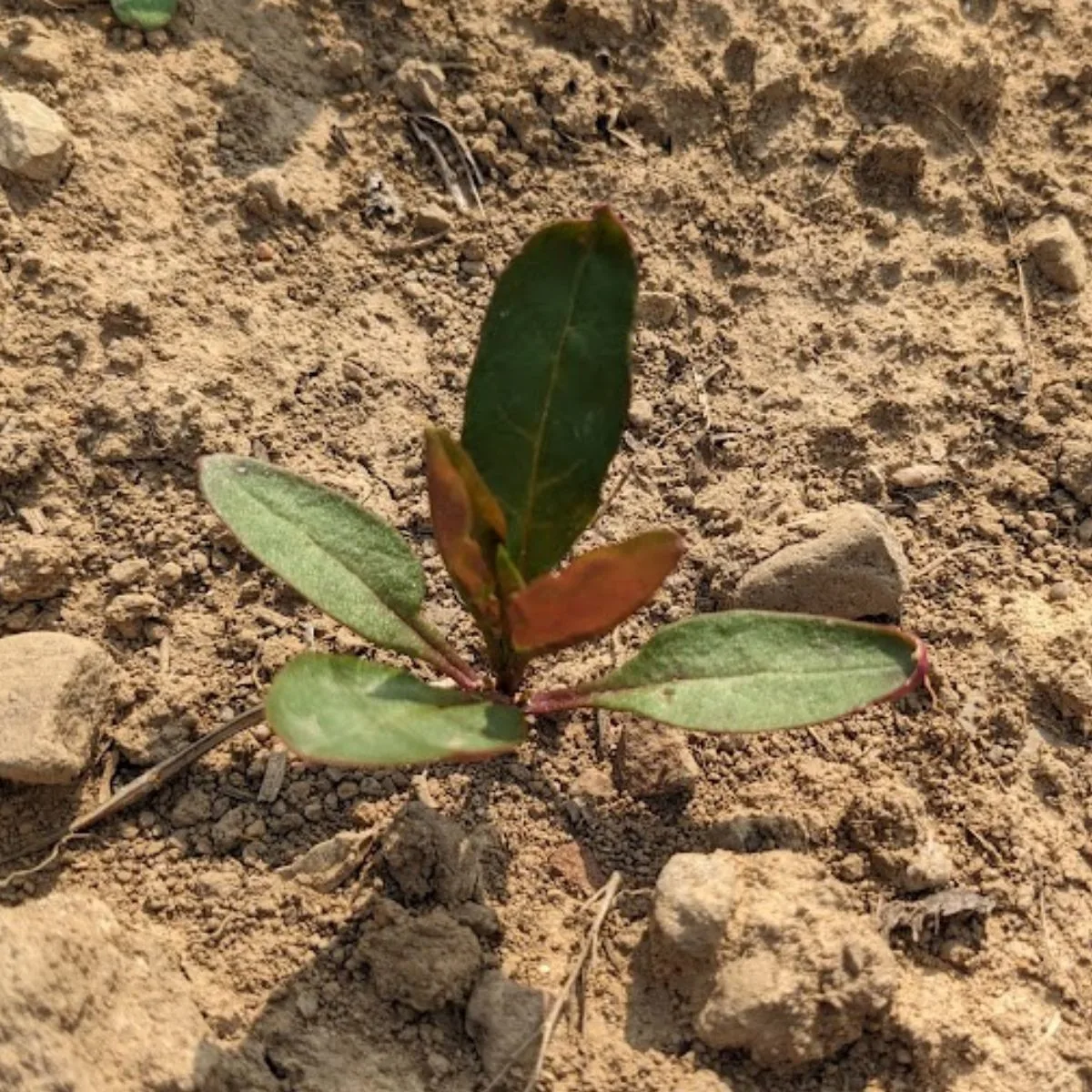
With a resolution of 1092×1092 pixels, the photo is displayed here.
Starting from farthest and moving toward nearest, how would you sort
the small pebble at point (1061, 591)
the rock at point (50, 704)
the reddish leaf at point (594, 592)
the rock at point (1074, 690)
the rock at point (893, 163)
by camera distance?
1. the rock at point (893, 163)
2. the small pebble at point (1061, 591)
3. the rock at point (1074, 690)
4. the rock at point (50, 704)
5. the reddish leaf at point (594, 592)

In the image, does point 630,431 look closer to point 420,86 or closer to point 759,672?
point 759,672

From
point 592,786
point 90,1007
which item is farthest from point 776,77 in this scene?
point 90,1007

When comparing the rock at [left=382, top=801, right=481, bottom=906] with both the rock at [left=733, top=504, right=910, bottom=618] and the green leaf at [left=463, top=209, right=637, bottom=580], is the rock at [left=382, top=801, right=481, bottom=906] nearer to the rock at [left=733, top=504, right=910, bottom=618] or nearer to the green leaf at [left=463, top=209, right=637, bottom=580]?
the green leaf at [left=463, top=209, right=637, bottom=580]

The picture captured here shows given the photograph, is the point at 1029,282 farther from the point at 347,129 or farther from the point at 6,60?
the point at 6,60

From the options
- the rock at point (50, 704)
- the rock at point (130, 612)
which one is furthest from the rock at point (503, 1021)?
the rock at point (130, 612)

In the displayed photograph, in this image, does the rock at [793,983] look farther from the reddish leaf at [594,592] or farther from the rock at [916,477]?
the rock at [916,477]

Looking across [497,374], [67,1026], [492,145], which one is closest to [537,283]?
[497,374]
